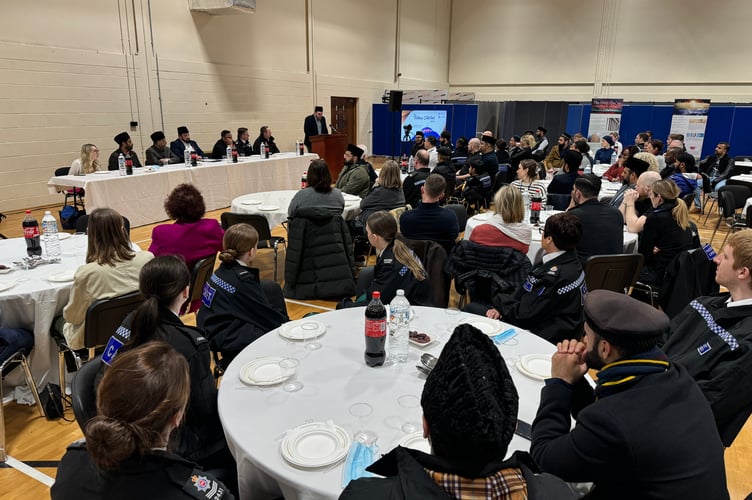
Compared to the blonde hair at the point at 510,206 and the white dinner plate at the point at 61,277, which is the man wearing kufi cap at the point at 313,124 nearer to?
the blonde hair at the point at 510,206

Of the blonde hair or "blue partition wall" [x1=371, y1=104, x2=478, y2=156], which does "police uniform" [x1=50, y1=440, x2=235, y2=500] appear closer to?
the blonde hair

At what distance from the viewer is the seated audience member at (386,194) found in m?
5.60

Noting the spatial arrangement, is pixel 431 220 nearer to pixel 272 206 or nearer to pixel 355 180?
pixel 272 206

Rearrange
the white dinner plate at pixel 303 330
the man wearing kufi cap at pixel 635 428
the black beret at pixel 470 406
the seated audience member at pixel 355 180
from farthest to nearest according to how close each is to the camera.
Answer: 1. the seated audience member at pixel 355 180
2. the white dinner plate at pixel 303 330
3. the man wearing kufi cap at pixel 635 428
4. the black beret at pixel 470 406

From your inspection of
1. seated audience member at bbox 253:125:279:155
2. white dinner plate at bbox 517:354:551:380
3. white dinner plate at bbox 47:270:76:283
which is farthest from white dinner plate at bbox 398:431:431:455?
seated audience member at bbox 253:125:279:155

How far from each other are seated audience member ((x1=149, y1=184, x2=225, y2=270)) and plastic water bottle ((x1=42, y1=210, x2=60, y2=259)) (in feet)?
2.22

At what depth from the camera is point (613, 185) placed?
295 inches

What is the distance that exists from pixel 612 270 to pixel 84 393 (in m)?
3.46

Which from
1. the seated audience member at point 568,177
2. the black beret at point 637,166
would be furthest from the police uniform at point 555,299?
the seated audience member at point 568,177

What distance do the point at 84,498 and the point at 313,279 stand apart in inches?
150

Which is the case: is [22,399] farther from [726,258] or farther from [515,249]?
[726,258]

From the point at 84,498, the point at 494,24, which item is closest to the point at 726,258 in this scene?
the point at 84,498

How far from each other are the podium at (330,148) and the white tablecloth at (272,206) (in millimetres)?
4984

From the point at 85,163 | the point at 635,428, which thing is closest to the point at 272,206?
the point at 85,163
